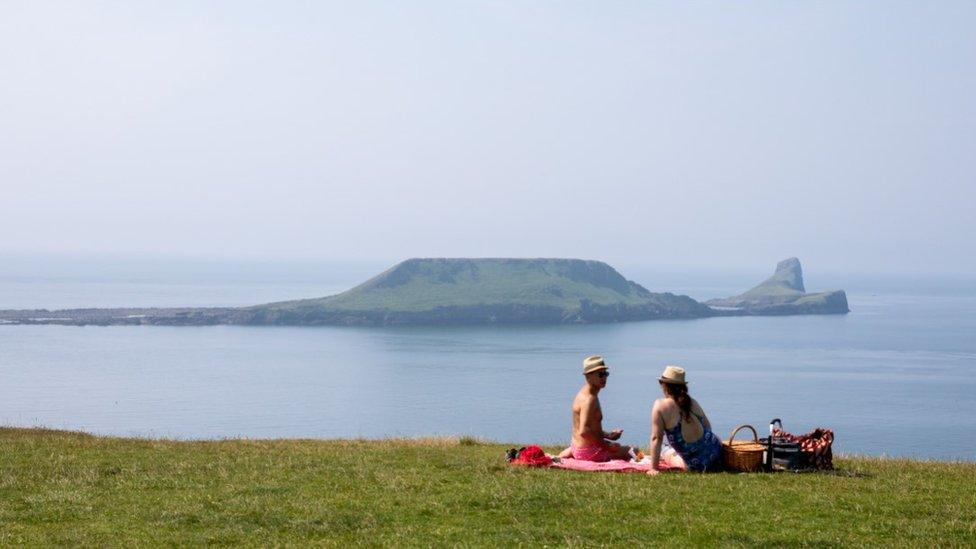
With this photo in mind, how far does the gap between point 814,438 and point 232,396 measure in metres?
137

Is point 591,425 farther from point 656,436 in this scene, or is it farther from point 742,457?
point 742,457

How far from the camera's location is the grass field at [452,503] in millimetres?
Result: 12906

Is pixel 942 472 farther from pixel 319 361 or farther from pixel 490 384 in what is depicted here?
pixel 319 361

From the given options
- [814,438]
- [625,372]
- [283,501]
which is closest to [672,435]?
[814,438]

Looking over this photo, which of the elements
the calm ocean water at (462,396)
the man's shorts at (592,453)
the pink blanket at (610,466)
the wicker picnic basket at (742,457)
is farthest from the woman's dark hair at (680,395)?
the calm ocean water at (462,396)

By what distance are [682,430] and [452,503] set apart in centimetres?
496

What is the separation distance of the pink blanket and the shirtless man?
0.91ft

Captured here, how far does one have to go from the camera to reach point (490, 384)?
158 meters

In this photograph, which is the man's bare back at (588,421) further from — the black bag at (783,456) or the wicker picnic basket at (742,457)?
the black bag at (783,456)

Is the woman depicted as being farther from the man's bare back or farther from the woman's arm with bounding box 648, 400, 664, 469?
the man's bare back

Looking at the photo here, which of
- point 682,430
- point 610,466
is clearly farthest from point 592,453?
point 682,430

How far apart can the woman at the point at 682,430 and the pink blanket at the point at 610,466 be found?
276mm

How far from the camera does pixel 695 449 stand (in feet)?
59.0

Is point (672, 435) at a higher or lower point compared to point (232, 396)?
higher
